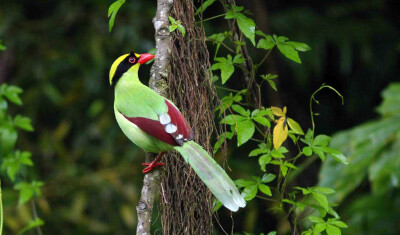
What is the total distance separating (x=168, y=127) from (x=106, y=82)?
3464mm

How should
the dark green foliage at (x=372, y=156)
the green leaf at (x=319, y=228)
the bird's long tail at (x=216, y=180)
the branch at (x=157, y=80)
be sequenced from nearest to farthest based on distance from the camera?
1. the bird's long tail at (x=216, y=180)
2. the branch at (x=157, y=80)
3. the green leaf at (x=319, y=228)
4. the dark green foliage at (x=372, y=156)

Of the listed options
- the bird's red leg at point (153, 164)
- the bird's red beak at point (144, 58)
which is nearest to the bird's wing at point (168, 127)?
the bird's red leg at point (153, 164)

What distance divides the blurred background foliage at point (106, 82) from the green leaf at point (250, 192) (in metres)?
2.60

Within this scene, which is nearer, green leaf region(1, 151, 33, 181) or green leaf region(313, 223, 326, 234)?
green leaf region(313, 223, 326, 234)

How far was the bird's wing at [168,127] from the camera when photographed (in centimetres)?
199

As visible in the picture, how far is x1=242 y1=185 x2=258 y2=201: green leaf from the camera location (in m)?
2.26

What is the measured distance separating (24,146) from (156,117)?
372 cm

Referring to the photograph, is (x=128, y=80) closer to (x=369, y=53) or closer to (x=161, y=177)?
(x=161, y=177)

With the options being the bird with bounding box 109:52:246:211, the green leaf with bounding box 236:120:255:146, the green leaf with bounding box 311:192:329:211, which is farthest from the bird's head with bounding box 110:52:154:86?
the green leaf with bounding box 311:192:329:211

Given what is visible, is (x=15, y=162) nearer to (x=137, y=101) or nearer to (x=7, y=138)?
(x=7, y=138)

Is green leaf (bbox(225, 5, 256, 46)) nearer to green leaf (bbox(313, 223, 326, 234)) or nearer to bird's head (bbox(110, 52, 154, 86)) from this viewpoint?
bird's head (bbox(110, 52, 154, 86))

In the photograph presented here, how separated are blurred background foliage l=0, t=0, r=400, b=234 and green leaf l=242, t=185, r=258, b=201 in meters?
2.60

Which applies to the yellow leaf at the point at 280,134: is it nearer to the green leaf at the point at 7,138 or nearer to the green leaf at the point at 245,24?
the green leaf at the point at 245,24

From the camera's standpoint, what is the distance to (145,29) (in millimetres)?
5496
